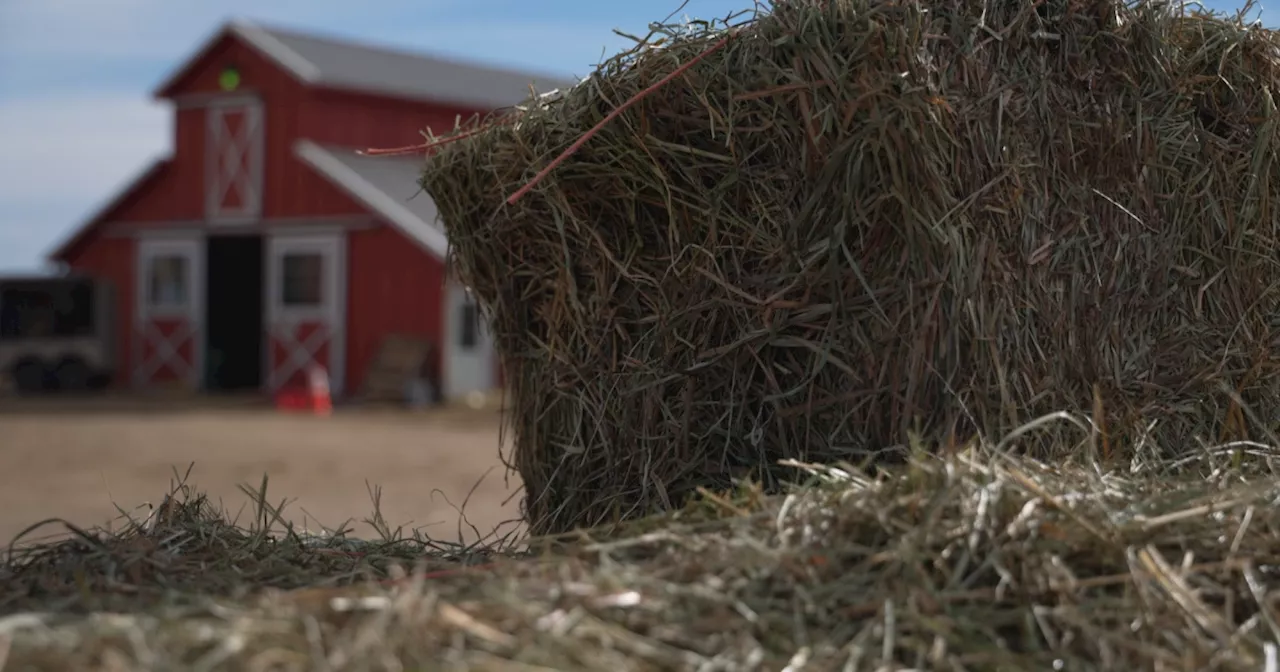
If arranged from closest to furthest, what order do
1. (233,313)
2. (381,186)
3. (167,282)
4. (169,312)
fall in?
(381,186) → (169,312) → (167,282) → (233,313)

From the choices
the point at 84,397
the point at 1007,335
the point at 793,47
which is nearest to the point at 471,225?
the point at 793,47

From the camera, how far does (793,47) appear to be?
11.6ft

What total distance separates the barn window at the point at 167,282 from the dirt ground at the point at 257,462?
17.5ft

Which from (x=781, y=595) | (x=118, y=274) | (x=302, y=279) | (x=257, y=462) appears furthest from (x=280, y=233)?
(x=781, y=595)

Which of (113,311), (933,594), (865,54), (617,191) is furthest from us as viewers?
(113,311)

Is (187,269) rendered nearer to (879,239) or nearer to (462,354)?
(462,354)

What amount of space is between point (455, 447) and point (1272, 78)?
12842 millimetres

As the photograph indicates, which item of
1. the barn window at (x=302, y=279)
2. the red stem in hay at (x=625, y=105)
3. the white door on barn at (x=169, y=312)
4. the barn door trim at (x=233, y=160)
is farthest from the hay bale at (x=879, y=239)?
the white door on barn at (x=169, y=312)

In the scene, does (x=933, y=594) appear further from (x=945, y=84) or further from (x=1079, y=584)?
(x=945, y=84)

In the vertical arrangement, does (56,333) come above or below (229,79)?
below

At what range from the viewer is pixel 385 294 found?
25703 millimetres

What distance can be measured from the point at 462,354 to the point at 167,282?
7329mm

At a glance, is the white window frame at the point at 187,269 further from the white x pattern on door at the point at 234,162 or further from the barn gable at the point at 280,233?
the white x pattern on door at the point at 234,162

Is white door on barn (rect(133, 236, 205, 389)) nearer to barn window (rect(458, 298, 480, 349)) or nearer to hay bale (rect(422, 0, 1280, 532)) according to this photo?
barn window (rect(458, 298, 480, 349))
